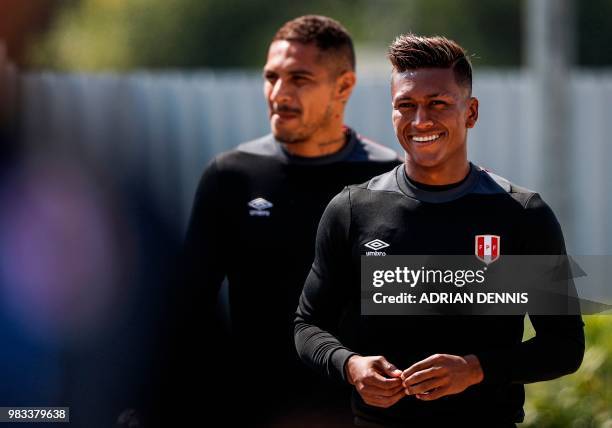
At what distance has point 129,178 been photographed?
8.38 meters

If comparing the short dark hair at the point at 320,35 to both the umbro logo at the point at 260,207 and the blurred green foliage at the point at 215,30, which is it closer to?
the umbro logo at the point at 260,207

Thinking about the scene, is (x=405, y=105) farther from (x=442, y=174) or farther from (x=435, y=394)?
(x=435, y=394)

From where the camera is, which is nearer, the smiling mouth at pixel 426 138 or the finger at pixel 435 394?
the finger at pixel 435 394

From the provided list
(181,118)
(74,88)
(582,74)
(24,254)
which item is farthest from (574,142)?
(24,254)

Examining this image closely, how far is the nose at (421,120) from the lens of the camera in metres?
3.12

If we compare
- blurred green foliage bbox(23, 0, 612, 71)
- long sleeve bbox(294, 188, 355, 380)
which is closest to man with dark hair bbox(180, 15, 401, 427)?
long sleeve bbox(294, 188, 355, 380)

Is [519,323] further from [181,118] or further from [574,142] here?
[574,142]

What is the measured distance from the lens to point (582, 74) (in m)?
10.8

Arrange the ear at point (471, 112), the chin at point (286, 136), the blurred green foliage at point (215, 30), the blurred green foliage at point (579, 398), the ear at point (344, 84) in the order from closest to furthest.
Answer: the ear at point (471, 112) < the chin at point (286, 136) < the ear at point (344, 84) < the blurred green foliage at point (579, 398) < the blurred green foliage at point (215, 30)

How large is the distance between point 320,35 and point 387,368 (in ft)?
6.29

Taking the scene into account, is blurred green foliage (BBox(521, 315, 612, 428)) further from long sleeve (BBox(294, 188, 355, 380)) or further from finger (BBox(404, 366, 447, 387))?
finger (BBox(404, 366, 447, 387))

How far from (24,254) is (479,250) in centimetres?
412

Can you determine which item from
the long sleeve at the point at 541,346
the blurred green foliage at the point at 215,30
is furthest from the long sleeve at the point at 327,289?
the blurred green foliage at the point at 215,30

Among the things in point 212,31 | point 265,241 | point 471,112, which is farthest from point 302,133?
point 212,31
